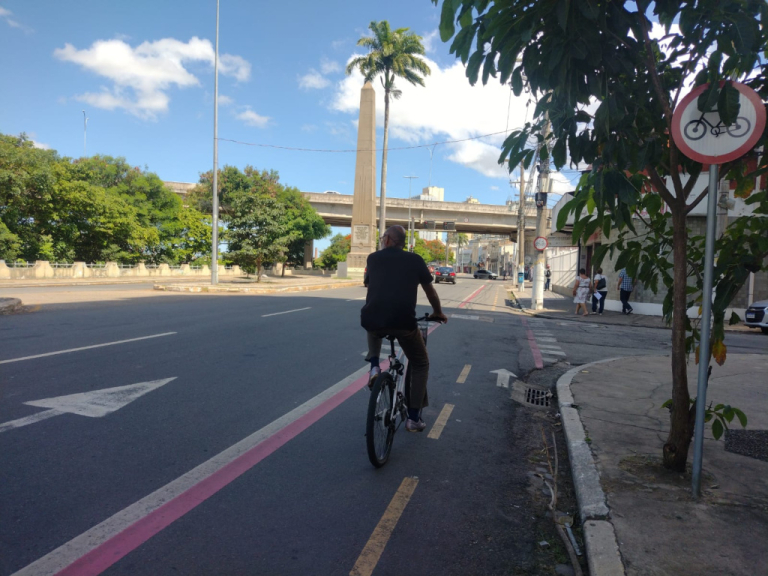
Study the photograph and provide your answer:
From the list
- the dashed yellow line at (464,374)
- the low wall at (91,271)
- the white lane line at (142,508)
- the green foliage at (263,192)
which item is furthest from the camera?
the green foliage at (263,192)

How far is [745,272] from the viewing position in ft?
11.4

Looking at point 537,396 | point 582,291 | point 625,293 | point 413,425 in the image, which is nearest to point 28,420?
point 413,425

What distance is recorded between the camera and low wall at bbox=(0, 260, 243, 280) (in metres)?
31.1

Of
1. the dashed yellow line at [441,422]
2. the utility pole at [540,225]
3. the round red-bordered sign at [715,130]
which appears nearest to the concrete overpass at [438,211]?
Answer: the utility pole at [540,225]

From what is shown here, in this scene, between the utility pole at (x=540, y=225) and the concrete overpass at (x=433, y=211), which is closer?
the utility pole at (x=540, y=225)

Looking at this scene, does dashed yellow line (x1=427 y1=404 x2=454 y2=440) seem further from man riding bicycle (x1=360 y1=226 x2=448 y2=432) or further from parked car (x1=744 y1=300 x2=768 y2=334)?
parked car (x1=744 y1=300 x2=768 y2=334)

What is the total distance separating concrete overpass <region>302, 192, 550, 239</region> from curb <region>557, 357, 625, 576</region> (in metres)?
54.4

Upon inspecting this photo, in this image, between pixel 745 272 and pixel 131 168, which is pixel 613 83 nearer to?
pixel 745 272

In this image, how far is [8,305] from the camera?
1319cm

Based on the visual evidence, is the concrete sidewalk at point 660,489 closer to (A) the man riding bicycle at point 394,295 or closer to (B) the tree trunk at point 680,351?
(B) the tree trunk at point 680,351

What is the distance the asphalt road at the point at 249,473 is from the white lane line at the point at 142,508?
0.01 m

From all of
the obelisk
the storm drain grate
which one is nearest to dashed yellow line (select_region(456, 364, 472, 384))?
the storm drain grate

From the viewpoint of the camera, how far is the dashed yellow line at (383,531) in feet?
9.28

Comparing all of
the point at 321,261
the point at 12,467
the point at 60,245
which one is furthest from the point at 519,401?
the point at 321,261
